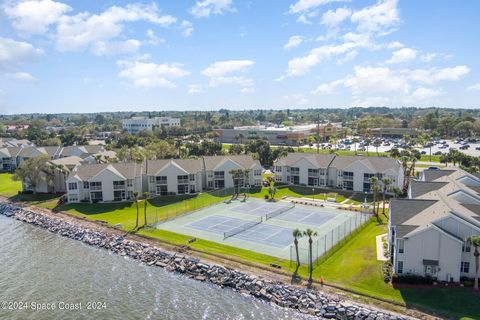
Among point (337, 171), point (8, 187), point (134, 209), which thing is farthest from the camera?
point (8, 187)

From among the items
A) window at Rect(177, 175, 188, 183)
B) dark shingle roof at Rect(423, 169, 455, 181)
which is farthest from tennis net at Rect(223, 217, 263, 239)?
dark shingle roof at Rect(423, 169, 455, 181)

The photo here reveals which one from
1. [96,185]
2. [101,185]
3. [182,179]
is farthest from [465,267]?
[96,185]

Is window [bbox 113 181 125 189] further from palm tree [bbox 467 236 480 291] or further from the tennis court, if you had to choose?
palm tree [bbox 467 236 480 291]

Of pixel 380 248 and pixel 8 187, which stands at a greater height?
pixel 8 187

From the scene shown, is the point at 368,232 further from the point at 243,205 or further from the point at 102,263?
the point at 102,263

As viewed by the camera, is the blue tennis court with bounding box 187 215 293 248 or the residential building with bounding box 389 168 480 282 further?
the blue tennis court with bounding box 187 215 293 248

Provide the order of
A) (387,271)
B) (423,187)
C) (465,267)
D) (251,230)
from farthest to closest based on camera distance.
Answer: (251,230)
(423,187)
(387,271)
(465,267)

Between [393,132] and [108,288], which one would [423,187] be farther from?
[393,132]
